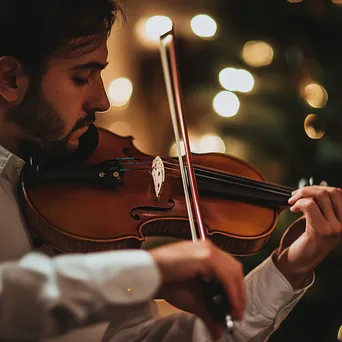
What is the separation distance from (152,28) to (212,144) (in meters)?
0.38

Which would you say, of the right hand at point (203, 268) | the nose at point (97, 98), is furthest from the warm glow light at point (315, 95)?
the right hand at point (203, 268)

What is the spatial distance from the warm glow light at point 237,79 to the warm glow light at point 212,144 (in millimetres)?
141

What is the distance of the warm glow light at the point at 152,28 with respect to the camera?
1.57 m

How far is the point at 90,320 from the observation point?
61 centimetres

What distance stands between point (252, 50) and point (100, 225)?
0.82 m

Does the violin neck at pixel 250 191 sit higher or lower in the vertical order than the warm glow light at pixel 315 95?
lower

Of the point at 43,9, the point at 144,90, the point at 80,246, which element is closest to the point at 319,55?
the point at 144,90

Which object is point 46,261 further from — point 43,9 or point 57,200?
point 43,9

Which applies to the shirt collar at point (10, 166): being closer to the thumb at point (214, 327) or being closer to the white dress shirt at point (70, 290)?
the white dress shirt at point (70, 290)

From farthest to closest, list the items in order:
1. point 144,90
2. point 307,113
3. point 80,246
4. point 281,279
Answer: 1. point 144,90
2. point 307,113
3. point 281,279
4. point 80,246

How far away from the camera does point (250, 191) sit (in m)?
1.04

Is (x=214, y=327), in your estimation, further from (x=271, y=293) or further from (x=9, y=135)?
(x=9, y=135)

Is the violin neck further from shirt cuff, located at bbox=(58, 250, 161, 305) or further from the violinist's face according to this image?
shirt cuff, located at bbox=(58, 250, 161, 305)

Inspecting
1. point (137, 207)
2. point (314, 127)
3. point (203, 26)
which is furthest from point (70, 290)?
point (203, 26)
